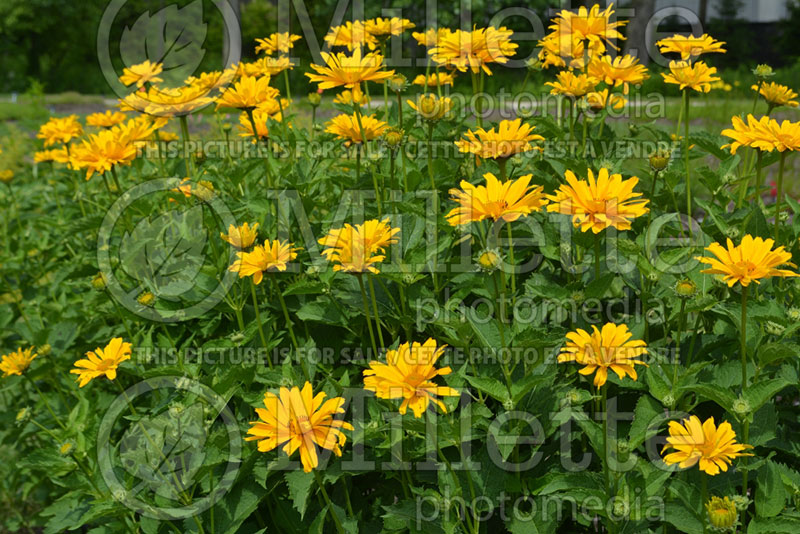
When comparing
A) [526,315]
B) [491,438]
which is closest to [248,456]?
[491,438]

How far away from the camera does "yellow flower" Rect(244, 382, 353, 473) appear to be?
1.22 metres

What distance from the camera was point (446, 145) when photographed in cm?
222

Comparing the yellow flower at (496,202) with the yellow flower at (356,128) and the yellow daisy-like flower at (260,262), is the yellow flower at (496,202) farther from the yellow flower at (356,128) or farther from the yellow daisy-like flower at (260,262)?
the yellow flower at (356,128)

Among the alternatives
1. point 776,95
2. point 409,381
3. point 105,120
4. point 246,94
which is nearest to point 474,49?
point 246,94

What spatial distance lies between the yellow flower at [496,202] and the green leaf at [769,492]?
0.77 m

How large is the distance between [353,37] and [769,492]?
175 centimetres

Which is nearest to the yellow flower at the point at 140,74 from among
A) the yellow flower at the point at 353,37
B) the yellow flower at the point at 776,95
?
the yellow flower at the point at 353,37

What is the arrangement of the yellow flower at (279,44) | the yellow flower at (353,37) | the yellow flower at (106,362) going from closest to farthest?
the yellow flower at (106,362) → the yellow flower at (353,37) → the yellow flower at (279,44)

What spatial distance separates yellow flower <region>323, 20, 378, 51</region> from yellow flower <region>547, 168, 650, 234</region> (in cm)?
98

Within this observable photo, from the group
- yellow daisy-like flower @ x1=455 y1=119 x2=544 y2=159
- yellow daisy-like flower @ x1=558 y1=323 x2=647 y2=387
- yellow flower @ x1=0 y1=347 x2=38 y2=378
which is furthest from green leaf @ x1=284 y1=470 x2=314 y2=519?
yellow flower @ x1=0 y1=347 x2=38 y2=378

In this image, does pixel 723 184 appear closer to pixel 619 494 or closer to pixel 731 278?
pixel 731 278

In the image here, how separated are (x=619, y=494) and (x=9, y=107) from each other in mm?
17532

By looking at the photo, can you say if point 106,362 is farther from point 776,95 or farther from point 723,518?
point 776,95

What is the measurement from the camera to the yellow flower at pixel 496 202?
1385 mm
